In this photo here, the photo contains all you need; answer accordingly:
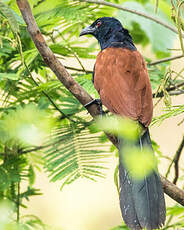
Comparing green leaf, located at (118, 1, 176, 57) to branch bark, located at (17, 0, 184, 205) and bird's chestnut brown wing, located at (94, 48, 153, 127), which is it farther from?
branch bark, located at (17, 0, 184, 205)

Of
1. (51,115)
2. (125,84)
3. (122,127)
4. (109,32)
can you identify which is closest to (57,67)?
(122,127)

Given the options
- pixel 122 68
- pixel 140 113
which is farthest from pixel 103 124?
pixel 122 68

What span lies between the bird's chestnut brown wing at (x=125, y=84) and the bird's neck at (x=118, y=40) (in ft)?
0.21

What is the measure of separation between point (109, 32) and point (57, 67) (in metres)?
0.72

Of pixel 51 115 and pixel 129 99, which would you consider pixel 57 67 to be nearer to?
pixel 129 99

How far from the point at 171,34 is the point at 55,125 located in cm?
63

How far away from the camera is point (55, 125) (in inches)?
62.4

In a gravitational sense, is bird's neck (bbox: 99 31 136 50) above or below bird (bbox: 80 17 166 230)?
above

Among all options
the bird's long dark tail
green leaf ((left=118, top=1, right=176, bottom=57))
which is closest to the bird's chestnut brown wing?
the bird's long dark tail

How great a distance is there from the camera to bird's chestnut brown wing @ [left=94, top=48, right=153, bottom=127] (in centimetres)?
127

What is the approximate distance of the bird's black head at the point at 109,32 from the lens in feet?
5.49

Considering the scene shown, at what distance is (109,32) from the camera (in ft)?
5.88

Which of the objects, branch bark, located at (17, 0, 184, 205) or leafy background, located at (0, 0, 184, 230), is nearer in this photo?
A: branch bark, located at (17, 0, 184, 205)

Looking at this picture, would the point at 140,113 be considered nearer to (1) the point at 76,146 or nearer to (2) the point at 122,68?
(2) the point at 122,68
